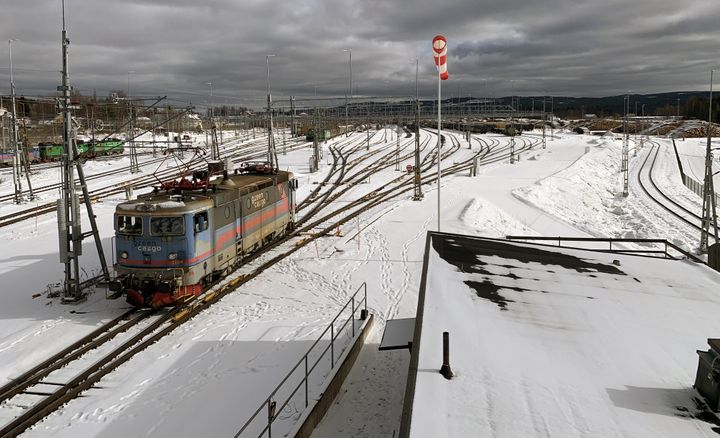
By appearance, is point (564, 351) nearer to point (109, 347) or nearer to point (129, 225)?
point (109, 347)

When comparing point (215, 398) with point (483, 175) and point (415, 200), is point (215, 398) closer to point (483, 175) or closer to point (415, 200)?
point (415, 200)

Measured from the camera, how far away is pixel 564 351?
893 cm

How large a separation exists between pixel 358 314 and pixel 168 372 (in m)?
5.95

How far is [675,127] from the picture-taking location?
139750 millimetres

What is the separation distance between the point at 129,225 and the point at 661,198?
1806 inches

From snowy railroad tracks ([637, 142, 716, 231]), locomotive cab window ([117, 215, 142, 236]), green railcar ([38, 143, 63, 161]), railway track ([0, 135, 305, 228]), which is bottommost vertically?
snowy railroad tracks ([637, 142, 716, 231])

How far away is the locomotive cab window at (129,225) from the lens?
16031mm

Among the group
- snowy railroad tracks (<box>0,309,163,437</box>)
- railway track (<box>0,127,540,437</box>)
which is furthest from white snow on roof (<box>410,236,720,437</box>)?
snowy railroad tracks (<box>0,309,163,437</box>)

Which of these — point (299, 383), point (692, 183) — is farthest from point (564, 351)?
point (692, 183)

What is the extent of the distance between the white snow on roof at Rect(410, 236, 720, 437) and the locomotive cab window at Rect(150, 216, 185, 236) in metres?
7.47

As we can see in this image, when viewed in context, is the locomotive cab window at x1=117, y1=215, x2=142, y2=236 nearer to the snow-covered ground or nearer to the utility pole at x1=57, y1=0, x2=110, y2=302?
the utility pole at x1=57, y1=0, x2=110, y2=302

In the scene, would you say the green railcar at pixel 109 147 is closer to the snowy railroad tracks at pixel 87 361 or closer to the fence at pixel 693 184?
the snowy railroad tracks at pixel 87 361

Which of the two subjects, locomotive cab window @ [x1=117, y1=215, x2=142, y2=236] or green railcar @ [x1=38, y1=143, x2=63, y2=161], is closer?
locomotive cab window @ [x1=117, y1=215, x2=142, y2=236]

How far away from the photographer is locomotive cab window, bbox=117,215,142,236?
16.0m
